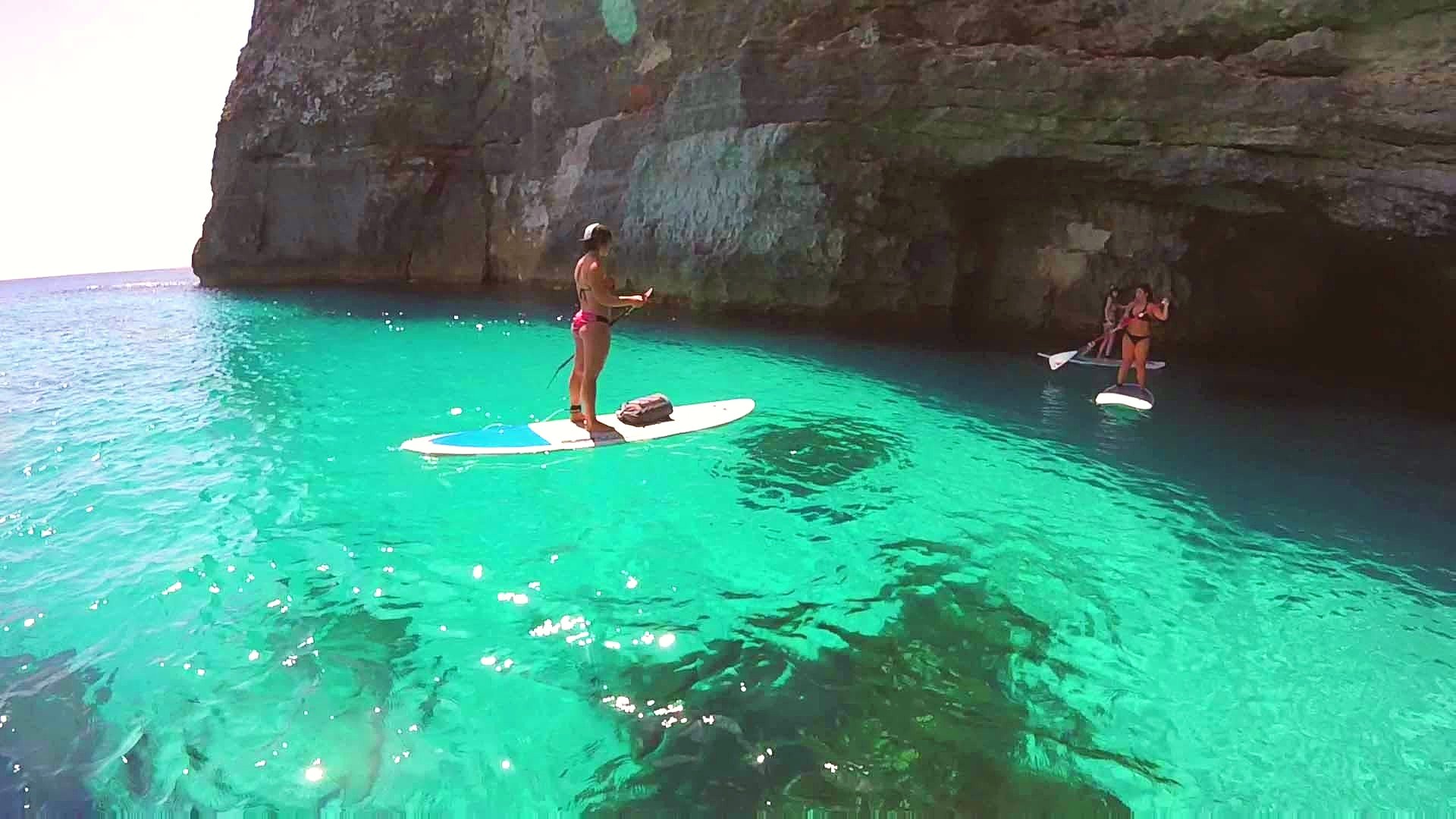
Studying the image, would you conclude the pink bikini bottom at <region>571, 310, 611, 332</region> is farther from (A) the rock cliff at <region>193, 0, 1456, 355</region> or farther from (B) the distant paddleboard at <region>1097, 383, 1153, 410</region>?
(A) the rock cliff at <region>193, 0, 1456, 355</region>

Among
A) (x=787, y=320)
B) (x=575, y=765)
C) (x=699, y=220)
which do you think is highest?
(x=699, y=220)

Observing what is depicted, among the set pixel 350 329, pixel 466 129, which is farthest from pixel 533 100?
pixel 350 329

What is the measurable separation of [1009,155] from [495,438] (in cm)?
1307

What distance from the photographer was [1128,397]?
12562 mm

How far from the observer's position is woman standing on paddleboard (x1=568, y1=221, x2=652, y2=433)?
866cm

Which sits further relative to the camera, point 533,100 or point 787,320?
point 533,100

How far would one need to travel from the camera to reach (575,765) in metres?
4.07

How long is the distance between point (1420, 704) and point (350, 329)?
2138cm

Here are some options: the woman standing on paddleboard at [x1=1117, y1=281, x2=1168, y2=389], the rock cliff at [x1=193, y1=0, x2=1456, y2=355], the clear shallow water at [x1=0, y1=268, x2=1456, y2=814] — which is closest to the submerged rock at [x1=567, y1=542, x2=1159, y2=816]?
the clear shallow water at [x1=0, y1=268, x2=1456, y2=814]

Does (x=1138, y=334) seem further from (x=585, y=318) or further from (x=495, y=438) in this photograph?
(x=495, y=438)

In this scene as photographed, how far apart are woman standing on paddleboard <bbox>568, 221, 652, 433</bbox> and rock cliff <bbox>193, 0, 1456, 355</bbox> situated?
426 inches

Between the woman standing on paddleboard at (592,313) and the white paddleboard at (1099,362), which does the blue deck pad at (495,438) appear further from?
the white paddleboard at (1099,362)

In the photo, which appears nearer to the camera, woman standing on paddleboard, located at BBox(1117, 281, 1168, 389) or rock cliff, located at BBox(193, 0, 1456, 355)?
woman standing on paddleboard, located at BBox(1117, 281, 1168, 389)

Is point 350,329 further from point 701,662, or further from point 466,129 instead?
point 701,662
